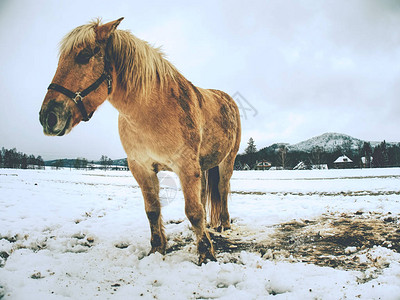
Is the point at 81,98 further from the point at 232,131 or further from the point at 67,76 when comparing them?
the point at 232,131

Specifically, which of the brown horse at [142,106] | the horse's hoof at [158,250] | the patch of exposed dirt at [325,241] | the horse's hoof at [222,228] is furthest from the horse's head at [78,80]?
the horse's hoof at [222,228]

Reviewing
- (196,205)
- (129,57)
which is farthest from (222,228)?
(129,57)

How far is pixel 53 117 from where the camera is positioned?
2.18 metres

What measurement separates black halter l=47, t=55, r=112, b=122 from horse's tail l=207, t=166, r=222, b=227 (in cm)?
289

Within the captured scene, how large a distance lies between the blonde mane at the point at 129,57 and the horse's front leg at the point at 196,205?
1.12 m

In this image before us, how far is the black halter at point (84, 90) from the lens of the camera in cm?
224

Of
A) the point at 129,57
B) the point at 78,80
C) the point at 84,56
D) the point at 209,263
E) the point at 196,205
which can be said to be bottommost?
the point at 209,263

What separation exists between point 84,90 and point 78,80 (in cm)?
12

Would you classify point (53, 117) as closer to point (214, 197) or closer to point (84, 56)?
point (84, 56)

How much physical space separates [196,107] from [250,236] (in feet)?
8.30

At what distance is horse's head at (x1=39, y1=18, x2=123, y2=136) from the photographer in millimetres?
2189

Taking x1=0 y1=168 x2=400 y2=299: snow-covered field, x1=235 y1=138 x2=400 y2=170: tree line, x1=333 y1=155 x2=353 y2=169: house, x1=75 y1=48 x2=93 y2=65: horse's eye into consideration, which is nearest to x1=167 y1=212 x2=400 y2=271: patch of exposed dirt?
x1=0 y1=168 x2=400 y2=299: snow-covered field

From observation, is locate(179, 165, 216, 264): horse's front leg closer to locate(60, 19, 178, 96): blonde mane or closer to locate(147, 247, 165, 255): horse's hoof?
locate(147, 247, 165, 255): horse's hoof

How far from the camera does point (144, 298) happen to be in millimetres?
2035
